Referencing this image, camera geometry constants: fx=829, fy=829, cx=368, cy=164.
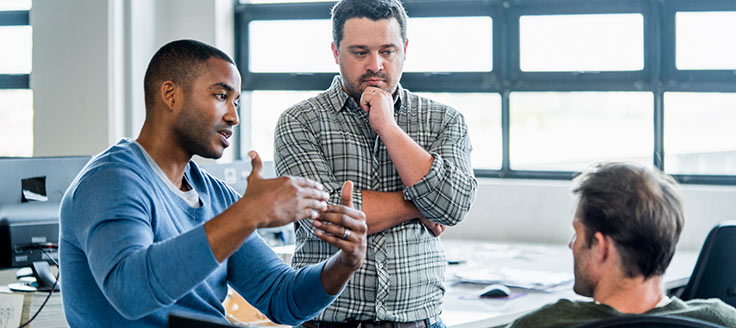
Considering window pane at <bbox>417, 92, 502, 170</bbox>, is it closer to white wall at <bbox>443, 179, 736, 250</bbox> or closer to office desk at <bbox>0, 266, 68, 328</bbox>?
white wall at <bbox>443, 179, 736, 250</bbox>

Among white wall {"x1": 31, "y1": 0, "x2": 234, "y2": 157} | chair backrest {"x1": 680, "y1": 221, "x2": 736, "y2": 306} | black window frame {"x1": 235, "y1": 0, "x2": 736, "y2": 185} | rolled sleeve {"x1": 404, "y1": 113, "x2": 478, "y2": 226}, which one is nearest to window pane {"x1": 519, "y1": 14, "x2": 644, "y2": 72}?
black window frame {"x1": 235, "y1": 0, "x2": 736, "y2": 185}

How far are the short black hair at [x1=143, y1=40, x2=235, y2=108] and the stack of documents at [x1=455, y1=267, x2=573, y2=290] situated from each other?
1.76 m

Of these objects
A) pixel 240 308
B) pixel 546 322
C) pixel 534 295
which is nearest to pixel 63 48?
pixel 240 308

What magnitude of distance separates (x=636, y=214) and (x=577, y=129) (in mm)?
3351

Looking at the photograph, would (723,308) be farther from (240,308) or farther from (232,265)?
(240,308)

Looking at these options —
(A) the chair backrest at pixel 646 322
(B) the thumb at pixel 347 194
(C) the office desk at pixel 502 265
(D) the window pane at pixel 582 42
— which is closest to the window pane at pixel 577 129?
(D) the window pane at pixel 582 42

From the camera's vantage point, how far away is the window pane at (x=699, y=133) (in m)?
4.33

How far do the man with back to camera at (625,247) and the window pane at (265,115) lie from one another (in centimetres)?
404

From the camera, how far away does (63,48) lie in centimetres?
521

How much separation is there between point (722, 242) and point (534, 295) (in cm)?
68

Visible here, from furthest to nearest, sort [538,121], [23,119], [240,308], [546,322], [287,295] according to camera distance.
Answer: [23,119], [538,121], [240,308], [287,295], [546,322]

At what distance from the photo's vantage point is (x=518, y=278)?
3.19 metres

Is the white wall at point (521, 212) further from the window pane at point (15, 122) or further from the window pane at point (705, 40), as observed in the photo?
the window pane at point (15, 122)

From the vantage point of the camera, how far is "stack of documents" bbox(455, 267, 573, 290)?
3.09 metres
